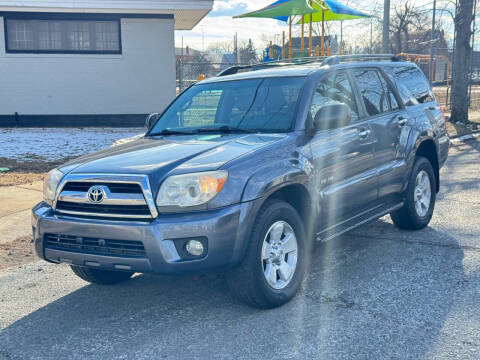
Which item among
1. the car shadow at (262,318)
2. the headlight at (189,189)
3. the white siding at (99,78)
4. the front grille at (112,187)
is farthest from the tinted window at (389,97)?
the white siding at (99,78)

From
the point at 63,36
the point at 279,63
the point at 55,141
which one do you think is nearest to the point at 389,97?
the point at 279,63

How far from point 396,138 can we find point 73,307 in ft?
11.6

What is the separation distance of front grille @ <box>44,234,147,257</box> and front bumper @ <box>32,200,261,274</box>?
0.11ft

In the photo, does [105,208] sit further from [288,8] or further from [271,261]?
[288,8]

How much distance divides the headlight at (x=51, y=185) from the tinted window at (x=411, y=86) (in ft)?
12.4

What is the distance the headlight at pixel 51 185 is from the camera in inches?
173

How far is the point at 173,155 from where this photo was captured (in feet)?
14.2

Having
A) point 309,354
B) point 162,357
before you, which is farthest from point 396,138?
point 162,357

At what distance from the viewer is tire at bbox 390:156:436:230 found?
6.23 meters

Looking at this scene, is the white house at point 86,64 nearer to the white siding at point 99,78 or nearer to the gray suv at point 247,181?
the white siding at point 99,78

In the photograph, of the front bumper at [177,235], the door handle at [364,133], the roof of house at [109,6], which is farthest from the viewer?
the roof of house at [109,6]

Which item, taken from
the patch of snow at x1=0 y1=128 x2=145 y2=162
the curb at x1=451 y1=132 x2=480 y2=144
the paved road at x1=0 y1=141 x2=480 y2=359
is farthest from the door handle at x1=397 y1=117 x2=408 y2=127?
the curb at x1=451 y1=132 x2=480 y2=144

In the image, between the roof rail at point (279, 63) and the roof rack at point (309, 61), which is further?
the roof rail at point (279, 63)

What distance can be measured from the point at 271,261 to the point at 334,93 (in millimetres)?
1860
